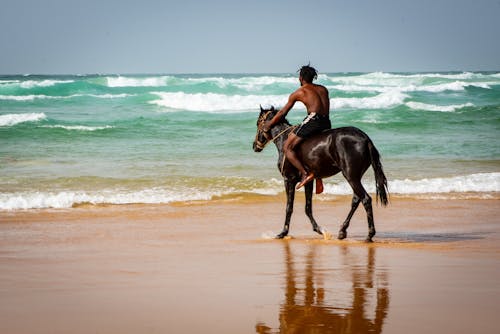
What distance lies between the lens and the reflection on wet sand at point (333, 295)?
486 cm

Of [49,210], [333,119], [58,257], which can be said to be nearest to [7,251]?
[58,257]

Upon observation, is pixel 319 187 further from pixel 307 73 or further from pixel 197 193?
pixel 197 193

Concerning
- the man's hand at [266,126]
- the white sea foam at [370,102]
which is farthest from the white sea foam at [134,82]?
the man's hand at [266,126]

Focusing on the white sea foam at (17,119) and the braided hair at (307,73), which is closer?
the braided hair at (307,73)

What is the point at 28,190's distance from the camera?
41.1 feet

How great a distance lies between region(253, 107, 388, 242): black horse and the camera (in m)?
8.11

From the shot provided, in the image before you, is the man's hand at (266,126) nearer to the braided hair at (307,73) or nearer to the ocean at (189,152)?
the braided hair at (307,73)

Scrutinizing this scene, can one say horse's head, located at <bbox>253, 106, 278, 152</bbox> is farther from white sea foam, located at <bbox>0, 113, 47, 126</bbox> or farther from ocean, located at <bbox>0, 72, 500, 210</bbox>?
white sea foam, located at <bbox>0, 113, 47, 126</bbox>

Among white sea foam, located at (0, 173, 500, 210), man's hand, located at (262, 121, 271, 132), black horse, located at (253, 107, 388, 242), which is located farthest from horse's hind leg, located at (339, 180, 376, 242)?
white sea foam, located at (0, 173, 500, 210)

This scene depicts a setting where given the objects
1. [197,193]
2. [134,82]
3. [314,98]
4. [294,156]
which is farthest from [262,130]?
[134,82]

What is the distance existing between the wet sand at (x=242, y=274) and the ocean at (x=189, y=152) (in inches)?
92.4

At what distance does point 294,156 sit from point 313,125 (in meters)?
0.43

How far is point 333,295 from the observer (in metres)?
5.68

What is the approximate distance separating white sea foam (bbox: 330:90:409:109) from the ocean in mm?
58
